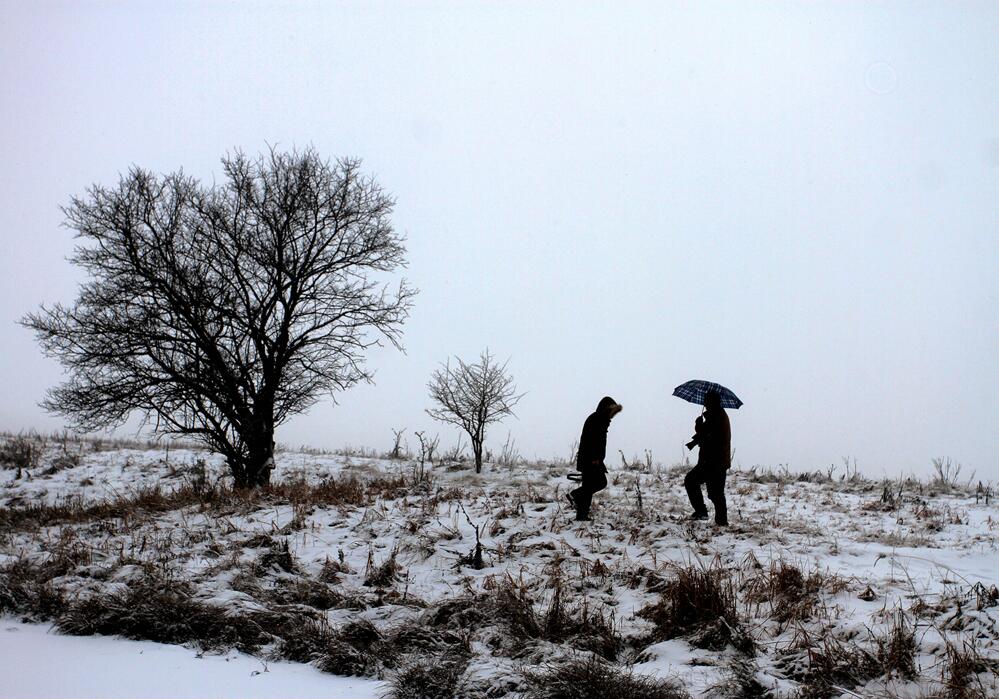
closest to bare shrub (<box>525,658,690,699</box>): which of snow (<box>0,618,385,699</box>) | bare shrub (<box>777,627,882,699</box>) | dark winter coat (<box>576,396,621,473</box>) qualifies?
bare shrub (<box>777,627,882,699</box>)

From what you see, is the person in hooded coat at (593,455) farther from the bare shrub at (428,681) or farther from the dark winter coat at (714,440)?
the bare shrub at (428,681)

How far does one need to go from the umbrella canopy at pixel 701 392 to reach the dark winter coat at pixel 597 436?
1238mm

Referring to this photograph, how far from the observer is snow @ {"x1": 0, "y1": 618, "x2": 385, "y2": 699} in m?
4.25

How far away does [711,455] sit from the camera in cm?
933

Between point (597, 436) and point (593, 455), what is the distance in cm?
31

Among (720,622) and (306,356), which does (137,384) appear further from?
(720,622)

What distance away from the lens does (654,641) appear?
5301 mm

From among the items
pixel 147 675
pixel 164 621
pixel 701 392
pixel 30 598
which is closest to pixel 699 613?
pixel 147 675

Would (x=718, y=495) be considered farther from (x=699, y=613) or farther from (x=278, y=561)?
(x=278, y=561)

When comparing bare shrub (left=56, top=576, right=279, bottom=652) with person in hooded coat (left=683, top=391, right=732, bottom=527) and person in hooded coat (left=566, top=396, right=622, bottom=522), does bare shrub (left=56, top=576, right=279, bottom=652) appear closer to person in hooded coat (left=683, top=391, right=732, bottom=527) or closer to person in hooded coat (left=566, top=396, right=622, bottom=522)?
person in hooded coat (left=566, top=396, right=622, bottom=522)

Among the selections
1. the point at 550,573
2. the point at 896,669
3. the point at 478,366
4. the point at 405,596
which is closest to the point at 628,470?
the point at 478,366

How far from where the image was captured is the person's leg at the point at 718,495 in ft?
29.6

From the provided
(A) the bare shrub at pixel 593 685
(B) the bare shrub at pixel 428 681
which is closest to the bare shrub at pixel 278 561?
(B) the bare shrub at pixel 428 681

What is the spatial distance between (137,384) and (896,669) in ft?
50.0
